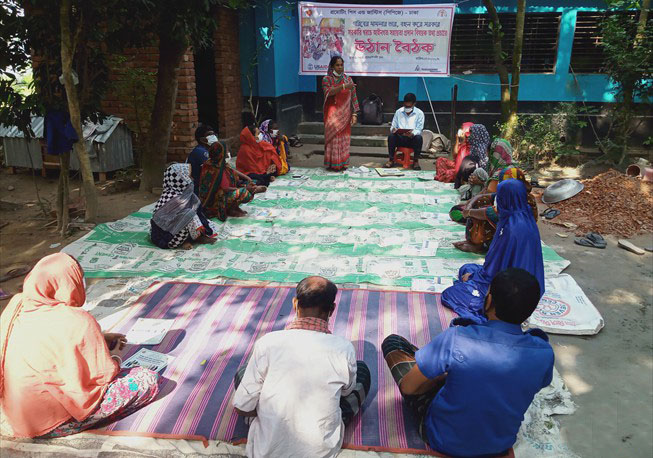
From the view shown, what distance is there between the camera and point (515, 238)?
130 inches

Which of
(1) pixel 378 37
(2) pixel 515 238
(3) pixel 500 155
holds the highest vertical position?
(1) pixel 378 37

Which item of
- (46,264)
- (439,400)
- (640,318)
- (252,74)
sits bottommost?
(640,318)

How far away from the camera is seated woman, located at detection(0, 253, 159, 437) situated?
2.21 meters

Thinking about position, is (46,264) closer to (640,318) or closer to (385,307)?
(385,307)

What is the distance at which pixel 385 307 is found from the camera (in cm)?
376

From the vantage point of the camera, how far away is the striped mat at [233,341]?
252 centimetres

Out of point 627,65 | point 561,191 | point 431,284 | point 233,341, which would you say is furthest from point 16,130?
point 627,65

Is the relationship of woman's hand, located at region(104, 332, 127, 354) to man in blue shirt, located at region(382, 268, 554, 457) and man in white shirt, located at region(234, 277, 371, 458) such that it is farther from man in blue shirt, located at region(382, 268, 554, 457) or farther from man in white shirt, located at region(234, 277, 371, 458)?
man in blue shirt, located at region(382, 268, 554, 457)

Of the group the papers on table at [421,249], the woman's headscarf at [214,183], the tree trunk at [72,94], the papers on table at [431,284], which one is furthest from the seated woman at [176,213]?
the papers on table at [431,284]

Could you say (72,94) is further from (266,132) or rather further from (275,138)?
(275,138)

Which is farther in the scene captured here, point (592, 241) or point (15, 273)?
point (592, 241)

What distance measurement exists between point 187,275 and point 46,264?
82.8 inches

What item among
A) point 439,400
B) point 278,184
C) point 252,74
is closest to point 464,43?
point 252,74

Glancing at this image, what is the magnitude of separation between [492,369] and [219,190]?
4.45m
